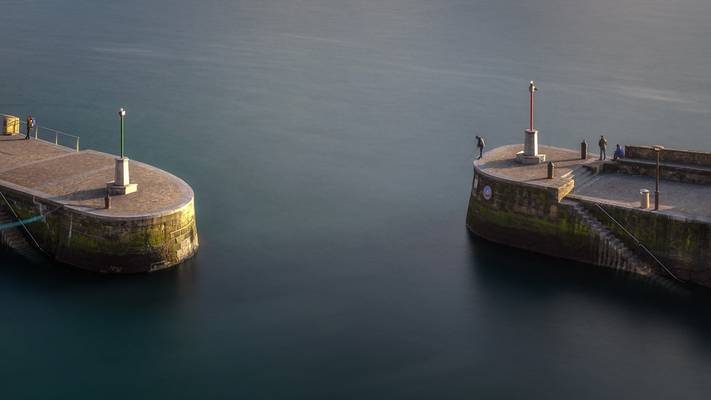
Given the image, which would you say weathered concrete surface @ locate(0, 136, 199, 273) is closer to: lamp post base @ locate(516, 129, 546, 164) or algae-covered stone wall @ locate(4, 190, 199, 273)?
algae-covered stone wall @ locate(4, 190, 199, 273)

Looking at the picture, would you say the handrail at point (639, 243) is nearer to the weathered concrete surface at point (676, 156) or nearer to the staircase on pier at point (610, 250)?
the staircase on pier at point (610, 250)

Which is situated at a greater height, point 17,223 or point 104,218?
point 104,218

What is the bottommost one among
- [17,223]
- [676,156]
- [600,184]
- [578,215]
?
[17,223]

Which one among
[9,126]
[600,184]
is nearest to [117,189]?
[9,126]

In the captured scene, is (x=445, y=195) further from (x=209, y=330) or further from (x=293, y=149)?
(x=209, y=330)

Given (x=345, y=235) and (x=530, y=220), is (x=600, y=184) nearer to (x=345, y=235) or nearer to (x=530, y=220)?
(x=530, y=220)

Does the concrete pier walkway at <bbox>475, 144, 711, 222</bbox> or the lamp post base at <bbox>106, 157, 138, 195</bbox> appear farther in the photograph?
the lamp post base at <bbox>106, 157, 138, 195</bbox>

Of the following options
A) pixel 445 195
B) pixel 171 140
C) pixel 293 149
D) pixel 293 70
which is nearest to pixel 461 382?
pixel 445 195

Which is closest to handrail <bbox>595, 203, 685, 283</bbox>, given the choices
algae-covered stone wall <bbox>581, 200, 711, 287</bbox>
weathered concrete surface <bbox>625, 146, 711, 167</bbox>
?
algae-covered stone wall <bbox>581, 200, 711, 287</bbox>
